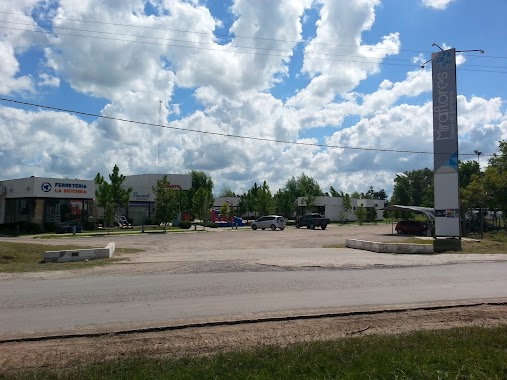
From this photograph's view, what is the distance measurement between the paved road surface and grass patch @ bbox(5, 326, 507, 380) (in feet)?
8.59

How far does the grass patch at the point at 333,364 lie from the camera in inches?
202

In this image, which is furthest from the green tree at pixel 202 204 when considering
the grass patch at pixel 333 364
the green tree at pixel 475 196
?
the grass patch at pixel 333 364

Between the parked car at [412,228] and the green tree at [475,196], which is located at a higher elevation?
the green tree at [475,196]

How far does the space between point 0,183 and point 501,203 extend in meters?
53.6

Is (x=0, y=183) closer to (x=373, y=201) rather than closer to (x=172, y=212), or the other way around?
(x=172, y=212)

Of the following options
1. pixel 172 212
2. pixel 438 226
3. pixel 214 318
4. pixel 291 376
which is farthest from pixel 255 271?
pixel 172 212

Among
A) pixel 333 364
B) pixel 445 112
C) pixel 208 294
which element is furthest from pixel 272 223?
pixel 333 364

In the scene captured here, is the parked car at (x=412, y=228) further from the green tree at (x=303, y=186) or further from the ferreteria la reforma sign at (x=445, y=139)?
the green tree at (x=303, y=186)

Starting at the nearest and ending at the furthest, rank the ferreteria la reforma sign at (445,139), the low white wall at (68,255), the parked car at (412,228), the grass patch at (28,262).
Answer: the grass patch at (28,262)
the low white wall at (68,255)
the ferreteria la reforma sign at (445,139)
the parked car at (412,228)

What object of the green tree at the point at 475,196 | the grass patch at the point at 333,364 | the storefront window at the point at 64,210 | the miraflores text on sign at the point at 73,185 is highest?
the miraflores text on sign at the point at 73,185

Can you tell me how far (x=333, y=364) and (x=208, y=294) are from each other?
19.7 feet

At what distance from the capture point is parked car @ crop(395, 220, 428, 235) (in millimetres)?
45625

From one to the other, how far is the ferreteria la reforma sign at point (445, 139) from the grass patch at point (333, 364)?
80.3 feet

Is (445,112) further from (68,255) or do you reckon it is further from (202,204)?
(202,204)
